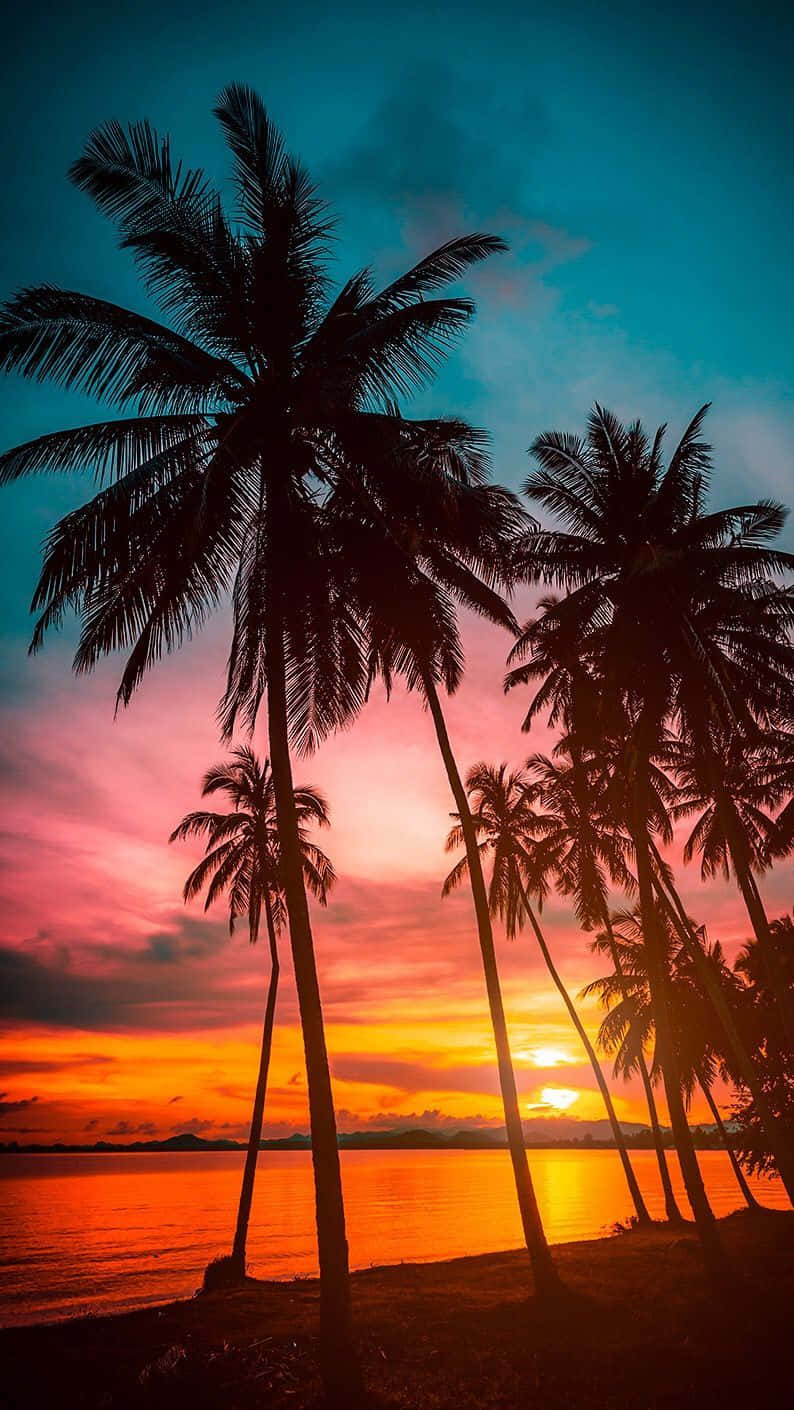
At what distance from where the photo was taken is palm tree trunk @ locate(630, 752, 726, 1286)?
13398mm

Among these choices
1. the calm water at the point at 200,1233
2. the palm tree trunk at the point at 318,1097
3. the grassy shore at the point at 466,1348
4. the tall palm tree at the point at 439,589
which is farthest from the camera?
the calm water at the point at 200,1233

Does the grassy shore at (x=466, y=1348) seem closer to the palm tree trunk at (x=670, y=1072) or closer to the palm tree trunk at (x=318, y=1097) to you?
the palm tree trunk at (x=318, y=1097)


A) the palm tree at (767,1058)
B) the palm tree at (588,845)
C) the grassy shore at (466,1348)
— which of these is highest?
the palm tree at (588,845)

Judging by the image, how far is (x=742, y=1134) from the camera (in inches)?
858

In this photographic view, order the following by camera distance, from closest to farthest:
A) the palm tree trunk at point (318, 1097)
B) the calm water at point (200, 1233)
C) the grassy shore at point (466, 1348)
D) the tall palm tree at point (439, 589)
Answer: the palm tree trunk at point (318, 1097)
the grassy shore at point (466, 1348)
the tall palm tree at point (439, 589)
the calm water at point (200, 1233)

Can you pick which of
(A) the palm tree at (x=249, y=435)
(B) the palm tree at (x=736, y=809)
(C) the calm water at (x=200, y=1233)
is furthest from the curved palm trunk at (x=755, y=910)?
(C) the calm water at (x=200, y=1233)

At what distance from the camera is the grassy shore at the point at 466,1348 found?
8.91 metres

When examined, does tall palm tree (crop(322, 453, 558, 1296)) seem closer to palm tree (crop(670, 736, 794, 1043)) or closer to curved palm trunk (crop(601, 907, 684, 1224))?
palm tree (crop(670, 736, 794, 1043))

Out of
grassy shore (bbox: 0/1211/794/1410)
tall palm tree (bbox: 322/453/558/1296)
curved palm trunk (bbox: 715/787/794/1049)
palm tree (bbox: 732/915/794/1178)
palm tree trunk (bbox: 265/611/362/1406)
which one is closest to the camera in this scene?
palm tree trunk (bbox: 265/611/362/1406)

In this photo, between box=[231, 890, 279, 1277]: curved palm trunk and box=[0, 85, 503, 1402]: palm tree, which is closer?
box=[0, 85, 503, 1402]: palm tree

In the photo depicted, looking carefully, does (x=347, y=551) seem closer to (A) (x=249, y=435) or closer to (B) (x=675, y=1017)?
(A) (x=249, y=435)

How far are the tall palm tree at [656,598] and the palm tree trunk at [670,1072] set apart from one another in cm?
3

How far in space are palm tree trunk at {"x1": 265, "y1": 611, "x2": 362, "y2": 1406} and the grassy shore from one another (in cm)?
58

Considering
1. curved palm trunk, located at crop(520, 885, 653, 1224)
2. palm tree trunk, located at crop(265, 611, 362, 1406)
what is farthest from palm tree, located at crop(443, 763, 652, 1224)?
palm tree trunk, located at crop(265, 611, 362, 1406)
